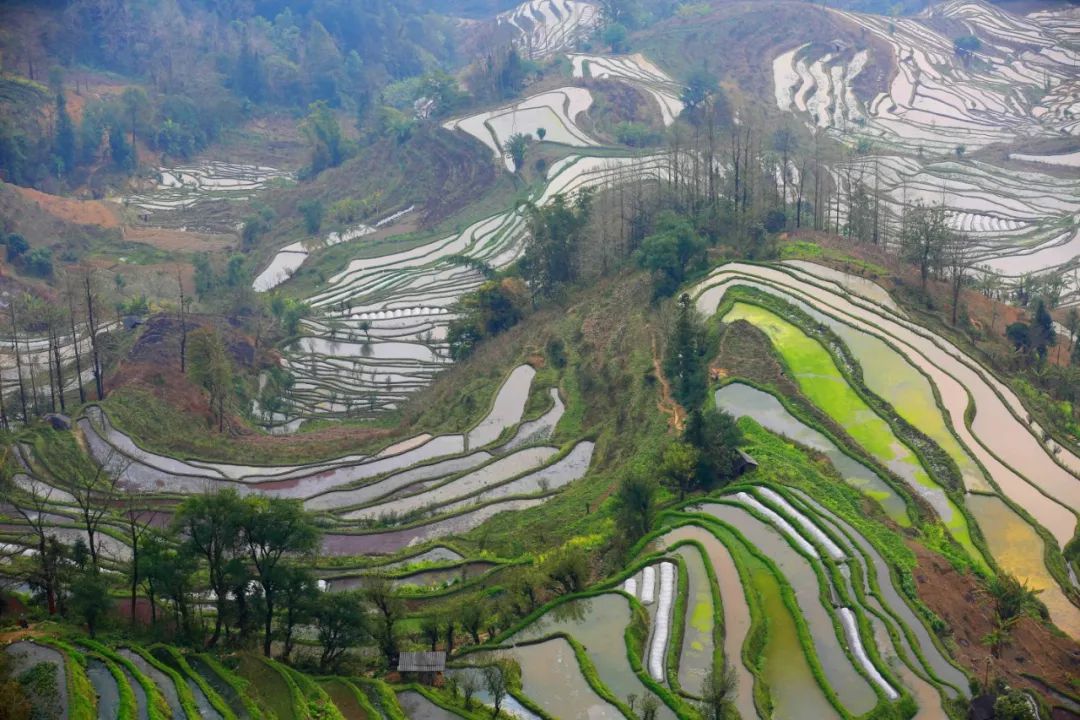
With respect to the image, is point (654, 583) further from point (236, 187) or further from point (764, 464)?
point (236, 187)

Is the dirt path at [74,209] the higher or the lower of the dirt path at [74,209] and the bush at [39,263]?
the higher

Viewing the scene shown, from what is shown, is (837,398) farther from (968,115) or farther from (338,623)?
(968,115)

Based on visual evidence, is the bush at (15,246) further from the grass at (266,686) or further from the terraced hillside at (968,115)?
the grass at (266,686)

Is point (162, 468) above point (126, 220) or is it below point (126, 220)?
below

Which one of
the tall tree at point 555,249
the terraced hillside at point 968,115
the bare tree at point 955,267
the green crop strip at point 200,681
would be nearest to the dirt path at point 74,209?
the tall tree at point 555,249

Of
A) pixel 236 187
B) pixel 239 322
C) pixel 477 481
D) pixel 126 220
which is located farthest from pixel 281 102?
pixel 477 481

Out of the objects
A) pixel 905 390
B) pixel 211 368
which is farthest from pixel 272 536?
pixel 211 368
